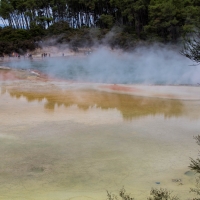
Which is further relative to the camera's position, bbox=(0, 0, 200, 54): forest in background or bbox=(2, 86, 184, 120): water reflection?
bbox=(0, 0, 200, 54): forest in background

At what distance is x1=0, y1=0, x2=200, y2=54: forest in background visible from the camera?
34312 mm

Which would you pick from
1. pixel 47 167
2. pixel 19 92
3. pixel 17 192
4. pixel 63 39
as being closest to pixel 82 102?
pixel 19 92

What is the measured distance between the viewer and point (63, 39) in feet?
127

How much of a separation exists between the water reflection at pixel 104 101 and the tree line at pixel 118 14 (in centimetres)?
1790

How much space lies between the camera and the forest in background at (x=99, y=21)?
3431 centimetres

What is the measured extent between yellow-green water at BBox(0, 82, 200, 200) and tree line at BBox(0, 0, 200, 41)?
2084 centimetres

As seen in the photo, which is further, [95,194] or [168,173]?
[168,173]

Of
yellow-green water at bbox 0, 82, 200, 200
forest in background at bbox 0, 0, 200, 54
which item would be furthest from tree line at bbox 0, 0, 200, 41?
yellow-green water at bbox 0, 82, 200, 200

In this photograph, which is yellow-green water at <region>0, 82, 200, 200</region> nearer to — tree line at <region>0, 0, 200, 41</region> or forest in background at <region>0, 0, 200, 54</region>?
forest in background at <region>0, 0, 200, 54</region>

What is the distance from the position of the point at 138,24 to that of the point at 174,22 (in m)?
A: 6.68

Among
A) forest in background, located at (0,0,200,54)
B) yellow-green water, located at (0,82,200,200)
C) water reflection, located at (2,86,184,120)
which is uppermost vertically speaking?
forest in background, located at (0,0,200,54)

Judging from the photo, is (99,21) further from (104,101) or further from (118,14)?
(104,101)

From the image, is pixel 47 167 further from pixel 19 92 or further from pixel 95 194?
pixel 19 92

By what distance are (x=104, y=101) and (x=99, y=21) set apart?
120 ft
